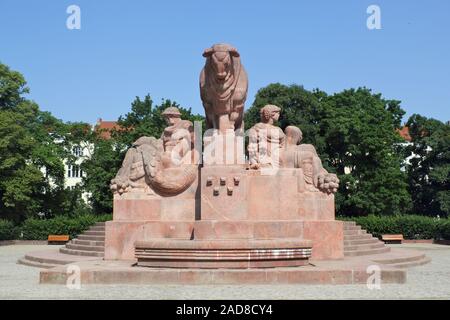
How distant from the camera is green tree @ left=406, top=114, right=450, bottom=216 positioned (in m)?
53.3

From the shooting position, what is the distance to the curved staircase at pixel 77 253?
54.1 ft

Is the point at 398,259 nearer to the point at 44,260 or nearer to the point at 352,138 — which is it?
the point at 44,260

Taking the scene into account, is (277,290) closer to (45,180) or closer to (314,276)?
(314,276)

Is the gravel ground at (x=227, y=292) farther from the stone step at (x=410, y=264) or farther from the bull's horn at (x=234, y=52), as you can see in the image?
the bull's horn at (x=234, y=52)

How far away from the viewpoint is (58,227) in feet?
114

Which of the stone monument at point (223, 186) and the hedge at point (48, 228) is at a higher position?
the stone monument at point (223, 186)

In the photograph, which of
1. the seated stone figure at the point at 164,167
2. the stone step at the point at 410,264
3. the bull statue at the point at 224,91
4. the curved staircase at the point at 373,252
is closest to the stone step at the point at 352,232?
the curved staircase at the point at 373,252

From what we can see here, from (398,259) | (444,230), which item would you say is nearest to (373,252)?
(398,259)

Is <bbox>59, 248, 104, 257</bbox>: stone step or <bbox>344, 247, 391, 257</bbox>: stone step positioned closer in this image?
<bbox>344, 247, 391, 257</bbox>: stone step

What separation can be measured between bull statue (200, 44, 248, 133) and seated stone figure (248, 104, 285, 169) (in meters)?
0.68

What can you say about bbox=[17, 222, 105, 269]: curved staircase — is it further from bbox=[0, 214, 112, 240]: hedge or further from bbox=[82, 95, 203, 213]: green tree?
bbox=[82, 95, 203, 213]: green tree

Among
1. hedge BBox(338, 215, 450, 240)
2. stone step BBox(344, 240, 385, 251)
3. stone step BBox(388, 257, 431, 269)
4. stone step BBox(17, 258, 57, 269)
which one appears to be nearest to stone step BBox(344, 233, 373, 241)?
stone step BBox(344, 240, 385, 251)

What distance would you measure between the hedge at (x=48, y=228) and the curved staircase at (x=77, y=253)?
14719mm

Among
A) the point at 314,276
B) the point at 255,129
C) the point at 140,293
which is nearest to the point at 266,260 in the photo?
the point at 314,276
